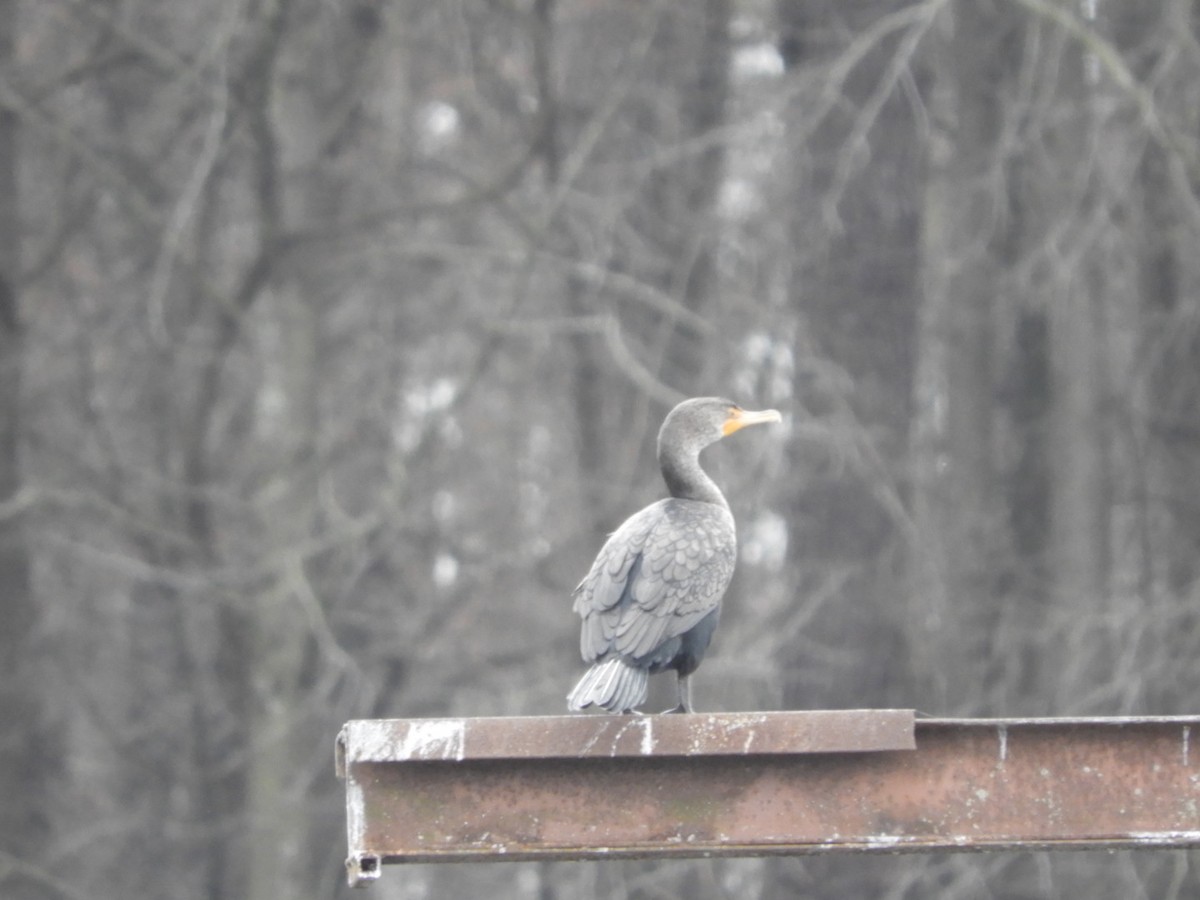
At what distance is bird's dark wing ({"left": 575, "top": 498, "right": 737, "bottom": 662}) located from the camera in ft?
15.0

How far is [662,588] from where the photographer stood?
4.66 m

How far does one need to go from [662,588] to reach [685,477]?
511 mm

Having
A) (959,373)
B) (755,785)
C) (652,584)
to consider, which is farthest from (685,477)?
(959,373)

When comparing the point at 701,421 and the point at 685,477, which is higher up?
the point at 701,421

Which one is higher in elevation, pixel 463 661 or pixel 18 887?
pixel 463 661

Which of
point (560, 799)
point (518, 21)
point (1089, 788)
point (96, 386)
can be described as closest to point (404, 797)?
point (560, 799)

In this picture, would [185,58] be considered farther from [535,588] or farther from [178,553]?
[535,588]

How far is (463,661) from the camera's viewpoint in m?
13.9

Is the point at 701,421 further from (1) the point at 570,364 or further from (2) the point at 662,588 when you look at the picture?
(1) the point at 570,364

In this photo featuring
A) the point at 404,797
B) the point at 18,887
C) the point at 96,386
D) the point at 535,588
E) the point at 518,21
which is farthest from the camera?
the point at 535,588

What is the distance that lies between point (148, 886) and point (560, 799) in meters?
12.7

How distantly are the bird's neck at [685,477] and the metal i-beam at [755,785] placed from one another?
106cm

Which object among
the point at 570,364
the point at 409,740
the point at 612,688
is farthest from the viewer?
the point at 570,364

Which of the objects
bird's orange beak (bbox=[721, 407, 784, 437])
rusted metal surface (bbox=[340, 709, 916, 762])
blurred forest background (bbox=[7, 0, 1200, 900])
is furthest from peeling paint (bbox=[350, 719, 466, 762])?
blurred forest background (bbox=[7, 0, 1200, 900])
